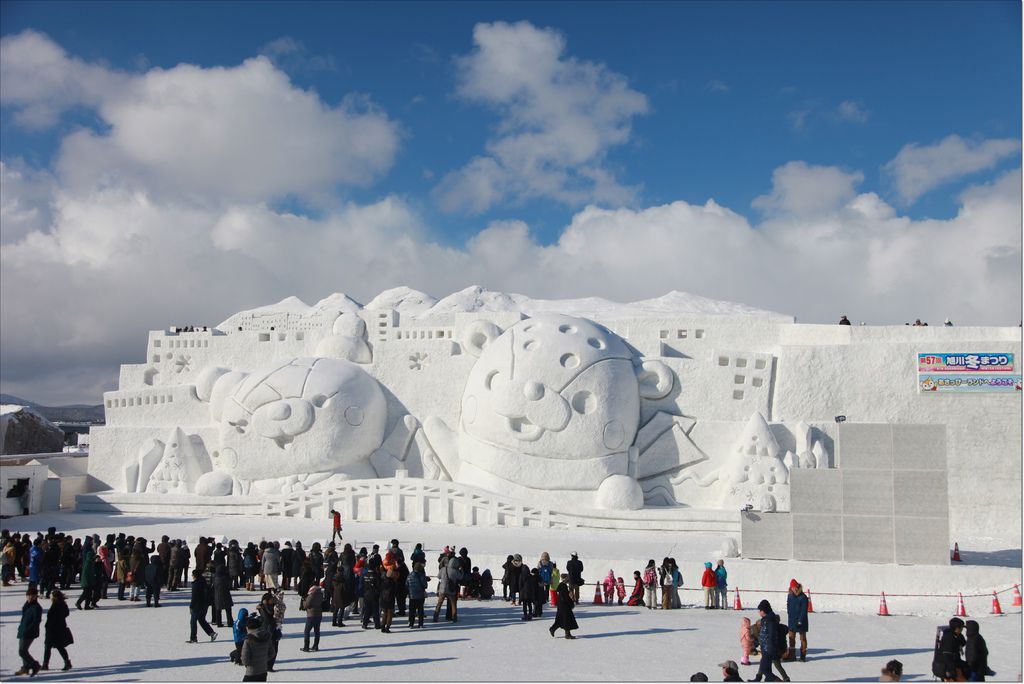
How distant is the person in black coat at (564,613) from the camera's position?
9.57 m

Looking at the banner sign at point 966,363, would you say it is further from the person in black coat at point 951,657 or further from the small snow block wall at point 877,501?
the person in black coat at point 951,657

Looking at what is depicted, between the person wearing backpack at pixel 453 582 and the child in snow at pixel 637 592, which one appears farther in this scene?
the child in snow at pixel 637 592

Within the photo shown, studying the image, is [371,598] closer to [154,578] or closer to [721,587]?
[154,578]

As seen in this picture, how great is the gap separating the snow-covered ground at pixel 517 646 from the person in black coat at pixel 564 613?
160mm

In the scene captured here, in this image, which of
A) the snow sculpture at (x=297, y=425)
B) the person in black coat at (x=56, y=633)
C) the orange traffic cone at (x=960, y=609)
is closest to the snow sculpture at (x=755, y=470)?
the orange traffic cone at (x=960, y=609)

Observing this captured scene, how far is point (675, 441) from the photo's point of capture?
2234cm

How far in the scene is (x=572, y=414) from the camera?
21531 millimetres

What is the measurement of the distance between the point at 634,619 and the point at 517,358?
11.3 metres

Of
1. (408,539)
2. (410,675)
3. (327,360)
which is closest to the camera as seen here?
(410,675)

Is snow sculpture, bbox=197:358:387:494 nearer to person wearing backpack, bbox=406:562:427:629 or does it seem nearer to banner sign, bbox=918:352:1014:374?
person wearing backpack, bbox=406:562:427:629

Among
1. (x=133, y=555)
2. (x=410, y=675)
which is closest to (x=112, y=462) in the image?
(x=133, y=555)

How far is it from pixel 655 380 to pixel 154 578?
14589 mm

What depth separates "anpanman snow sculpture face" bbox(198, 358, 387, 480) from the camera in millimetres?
23000

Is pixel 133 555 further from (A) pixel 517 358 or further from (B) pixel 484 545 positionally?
(A) pixel 517 358
